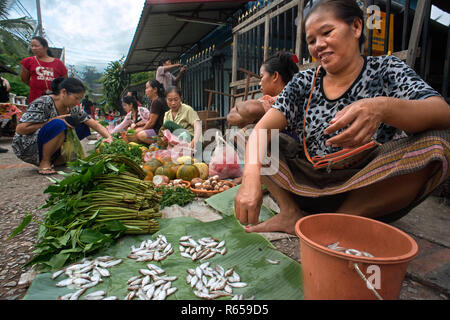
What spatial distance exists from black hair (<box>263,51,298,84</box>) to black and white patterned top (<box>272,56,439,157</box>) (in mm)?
957

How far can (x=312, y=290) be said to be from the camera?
102 centimetres

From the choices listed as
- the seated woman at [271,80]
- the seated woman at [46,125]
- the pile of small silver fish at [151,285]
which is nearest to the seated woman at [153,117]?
the seated woman at [46,125]

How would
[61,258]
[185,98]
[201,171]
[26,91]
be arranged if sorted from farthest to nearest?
[26,91], [185,98], [201,171], [61,258]

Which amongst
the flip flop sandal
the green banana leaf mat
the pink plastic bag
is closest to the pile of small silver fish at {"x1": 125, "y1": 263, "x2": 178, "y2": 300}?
the green banana leaf mat

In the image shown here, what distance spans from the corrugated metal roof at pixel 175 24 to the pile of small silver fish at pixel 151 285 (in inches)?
238

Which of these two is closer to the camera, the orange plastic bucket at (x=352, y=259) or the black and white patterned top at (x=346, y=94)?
the orange plastic bucket at (x=352, y=259)

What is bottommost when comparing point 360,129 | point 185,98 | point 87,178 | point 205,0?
point 87,178

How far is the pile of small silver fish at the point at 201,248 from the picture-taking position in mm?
1659

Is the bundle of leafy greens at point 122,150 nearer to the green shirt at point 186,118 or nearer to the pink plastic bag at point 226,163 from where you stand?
the green shirt at point 186,118
